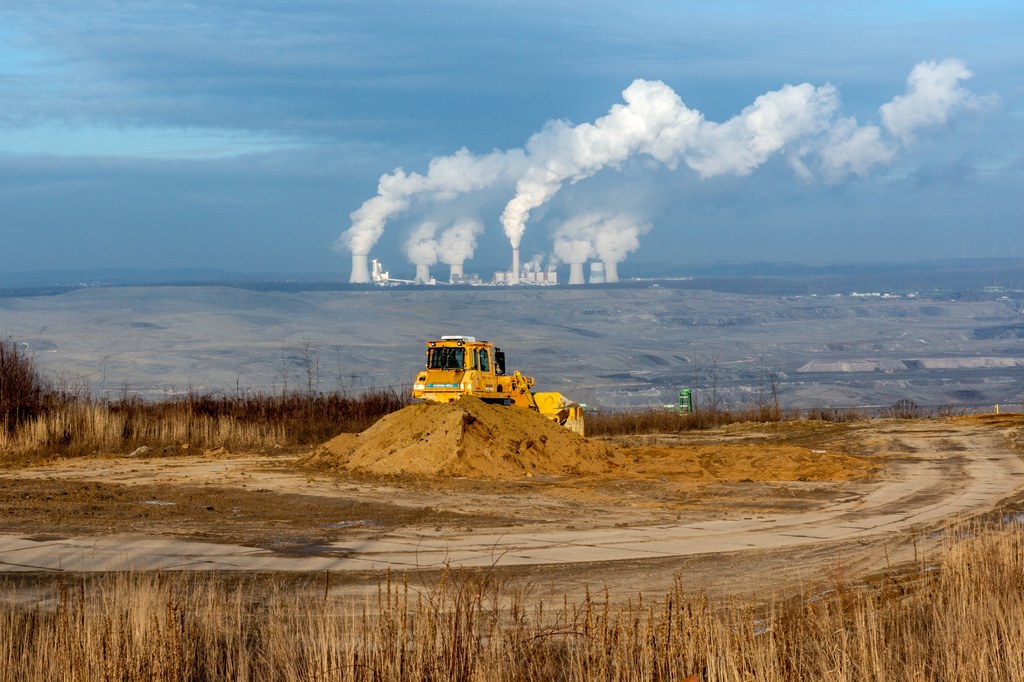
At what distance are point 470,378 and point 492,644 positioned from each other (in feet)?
77.7

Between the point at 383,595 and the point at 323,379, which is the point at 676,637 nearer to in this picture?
the point at 383,595

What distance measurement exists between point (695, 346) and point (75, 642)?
311 ft

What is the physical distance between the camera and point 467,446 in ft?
82.0

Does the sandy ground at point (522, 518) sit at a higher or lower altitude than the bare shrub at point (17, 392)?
lower

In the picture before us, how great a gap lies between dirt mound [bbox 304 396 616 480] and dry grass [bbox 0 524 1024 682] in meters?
14.8

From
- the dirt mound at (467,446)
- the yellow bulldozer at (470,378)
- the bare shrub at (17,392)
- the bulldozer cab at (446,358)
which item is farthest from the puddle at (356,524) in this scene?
the bulldozer cab at (446,358)

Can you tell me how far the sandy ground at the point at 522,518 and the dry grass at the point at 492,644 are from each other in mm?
1127

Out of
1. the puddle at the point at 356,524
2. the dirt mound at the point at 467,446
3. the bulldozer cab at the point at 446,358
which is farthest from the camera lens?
the bulldozer cab at the point at 446,358

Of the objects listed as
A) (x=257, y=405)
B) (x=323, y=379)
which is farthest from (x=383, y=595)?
(x=323, y=379)

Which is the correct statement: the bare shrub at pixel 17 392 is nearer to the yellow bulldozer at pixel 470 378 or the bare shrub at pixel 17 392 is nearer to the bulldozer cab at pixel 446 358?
the yellow bulldozer at pixel 470 378

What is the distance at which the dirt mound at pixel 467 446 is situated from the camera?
2469 cm

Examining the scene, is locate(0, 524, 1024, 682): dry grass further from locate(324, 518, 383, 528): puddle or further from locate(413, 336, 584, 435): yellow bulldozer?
locate(413, 336, 584, 435): yellow bulldozer

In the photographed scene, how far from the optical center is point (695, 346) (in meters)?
101

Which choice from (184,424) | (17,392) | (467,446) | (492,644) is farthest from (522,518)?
(17,392)
